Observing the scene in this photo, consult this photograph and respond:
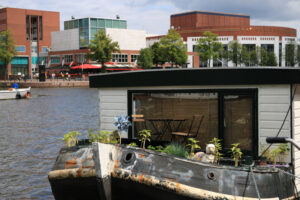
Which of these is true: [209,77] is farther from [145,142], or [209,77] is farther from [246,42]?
[246,42]

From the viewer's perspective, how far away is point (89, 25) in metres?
111

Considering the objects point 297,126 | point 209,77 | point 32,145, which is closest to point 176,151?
point 209,77

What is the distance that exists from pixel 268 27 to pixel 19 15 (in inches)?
2602

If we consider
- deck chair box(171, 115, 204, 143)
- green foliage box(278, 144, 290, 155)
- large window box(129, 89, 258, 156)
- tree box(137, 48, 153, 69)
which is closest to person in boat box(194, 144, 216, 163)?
large window box(129, 89, 258, 156)

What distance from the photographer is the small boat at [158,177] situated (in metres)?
6.52

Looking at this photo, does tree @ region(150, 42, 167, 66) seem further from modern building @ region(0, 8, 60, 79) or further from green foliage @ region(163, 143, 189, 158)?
green foliage @ region(163, 143, 189, 158)

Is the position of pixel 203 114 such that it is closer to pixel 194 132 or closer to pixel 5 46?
pixel 194 132

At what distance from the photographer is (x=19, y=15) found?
125312 mm

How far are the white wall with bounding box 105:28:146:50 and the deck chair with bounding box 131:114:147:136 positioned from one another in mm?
98861

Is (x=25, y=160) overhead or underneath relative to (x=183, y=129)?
underneath

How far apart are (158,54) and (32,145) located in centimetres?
7331

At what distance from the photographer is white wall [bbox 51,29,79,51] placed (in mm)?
111688

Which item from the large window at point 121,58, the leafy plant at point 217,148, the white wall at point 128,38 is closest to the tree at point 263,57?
the white wall at point 128,38

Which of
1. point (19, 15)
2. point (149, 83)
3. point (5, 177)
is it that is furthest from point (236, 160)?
point (19, 15)
